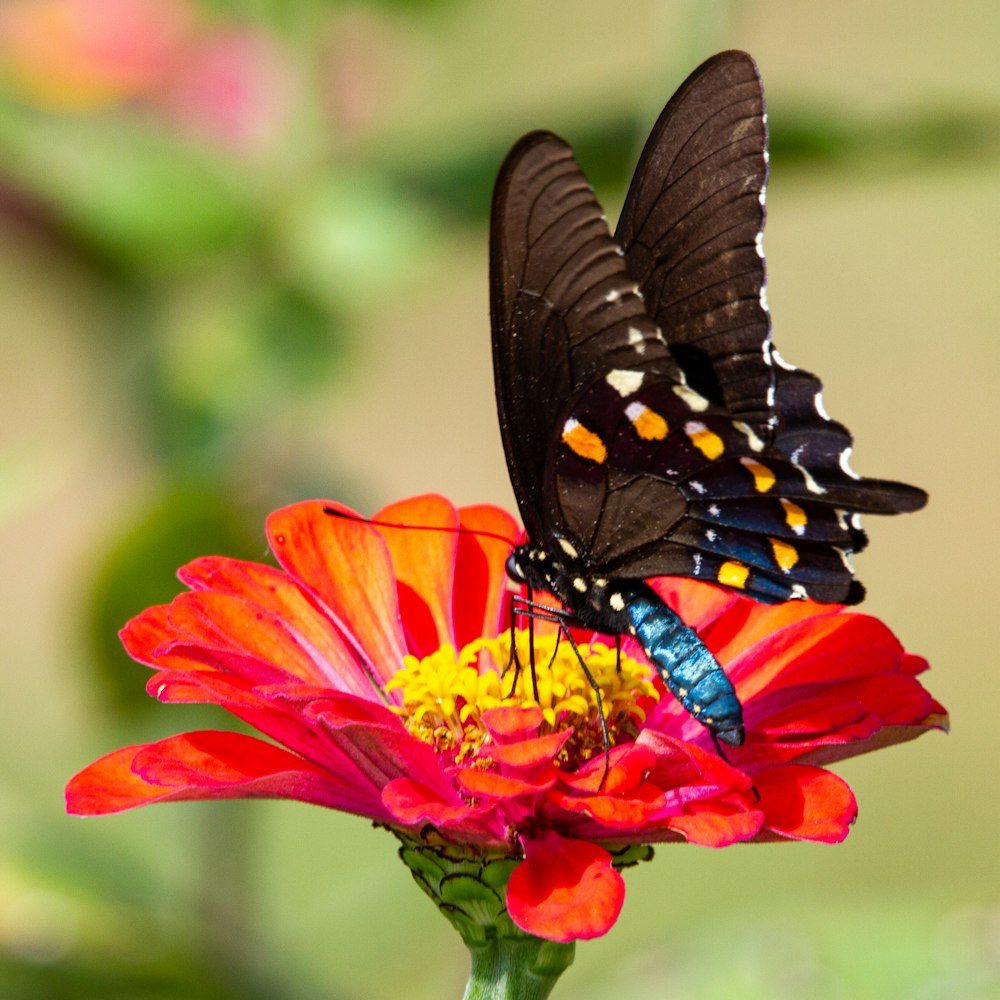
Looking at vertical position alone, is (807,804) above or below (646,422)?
below

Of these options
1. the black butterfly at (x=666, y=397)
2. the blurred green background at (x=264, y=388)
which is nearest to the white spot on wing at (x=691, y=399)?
the black butterfly at (x=666, y=397)

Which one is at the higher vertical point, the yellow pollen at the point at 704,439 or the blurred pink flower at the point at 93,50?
the blurred pink flower at the point at 93,50

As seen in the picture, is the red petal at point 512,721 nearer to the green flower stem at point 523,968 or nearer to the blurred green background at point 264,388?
the green flower stem at point 523,968

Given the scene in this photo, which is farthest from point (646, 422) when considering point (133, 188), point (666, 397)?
point (133, 188)

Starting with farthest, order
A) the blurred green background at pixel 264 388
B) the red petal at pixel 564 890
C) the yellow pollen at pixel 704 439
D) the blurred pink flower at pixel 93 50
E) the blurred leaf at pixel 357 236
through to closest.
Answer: the blurred pink flower at pixel 93 50 → the blurred leaf at pixel 357 236 → the blurred green background at pixel 264 388 → the yellow pollen at pixel 704 439 → the red petal at pixel 564 890

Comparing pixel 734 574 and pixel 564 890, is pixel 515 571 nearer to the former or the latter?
pixel 734 574

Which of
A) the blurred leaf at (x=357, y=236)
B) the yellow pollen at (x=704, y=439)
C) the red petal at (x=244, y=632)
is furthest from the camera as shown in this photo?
the blurred leaf at (x=357, y=236)

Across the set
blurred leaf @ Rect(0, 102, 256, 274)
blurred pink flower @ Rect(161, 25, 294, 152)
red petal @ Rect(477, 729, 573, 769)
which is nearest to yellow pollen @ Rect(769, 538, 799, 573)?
red petal @ Rect(477, 729, 573, 769)
